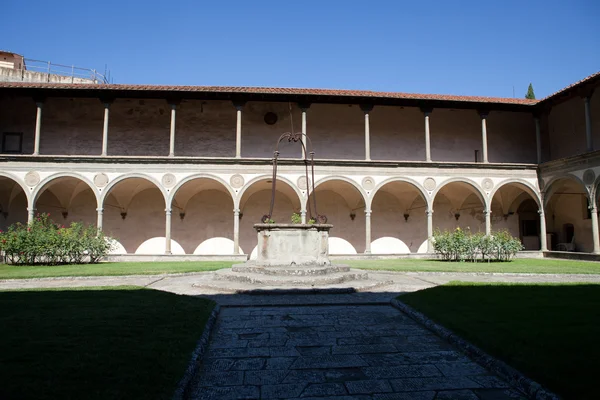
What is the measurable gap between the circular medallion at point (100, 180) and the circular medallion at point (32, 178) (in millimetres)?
2479

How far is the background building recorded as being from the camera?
19.2m

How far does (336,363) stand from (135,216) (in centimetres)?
2014

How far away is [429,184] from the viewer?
67.1 ft

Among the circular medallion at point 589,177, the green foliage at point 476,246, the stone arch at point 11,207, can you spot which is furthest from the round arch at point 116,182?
the circular medallion at point 589,177

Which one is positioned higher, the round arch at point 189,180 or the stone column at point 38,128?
the stone column at point 38,128

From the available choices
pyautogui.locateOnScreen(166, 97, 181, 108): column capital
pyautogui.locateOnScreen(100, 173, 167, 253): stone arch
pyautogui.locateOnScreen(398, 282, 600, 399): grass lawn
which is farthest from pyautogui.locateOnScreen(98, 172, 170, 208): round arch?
pyautogui.locateOnScreen(398, 282, 600, 399): grass lawn

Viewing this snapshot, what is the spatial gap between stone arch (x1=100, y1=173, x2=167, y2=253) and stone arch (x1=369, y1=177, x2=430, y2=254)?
1158cm

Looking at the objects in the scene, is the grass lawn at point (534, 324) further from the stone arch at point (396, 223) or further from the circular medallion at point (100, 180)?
the circular medallion at point (100, 180)

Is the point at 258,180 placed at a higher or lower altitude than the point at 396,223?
higher

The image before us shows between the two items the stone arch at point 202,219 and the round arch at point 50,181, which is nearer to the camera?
the round arch at point 50,181

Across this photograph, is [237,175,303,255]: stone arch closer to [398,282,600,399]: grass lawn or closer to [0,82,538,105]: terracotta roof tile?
[0,82,538,105]: terracotta roof tile

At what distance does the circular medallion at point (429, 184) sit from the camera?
803 inches

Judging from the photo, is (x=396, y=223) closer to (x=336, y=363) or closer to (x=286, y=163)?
(x=286, y=163)

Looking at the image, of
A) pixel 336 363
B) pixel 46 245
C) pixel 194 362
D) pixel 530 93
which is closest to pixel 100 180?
pixel 46 245
